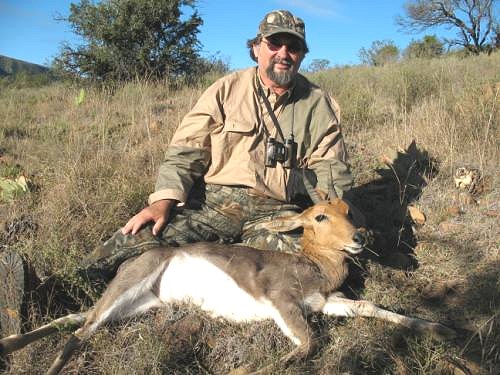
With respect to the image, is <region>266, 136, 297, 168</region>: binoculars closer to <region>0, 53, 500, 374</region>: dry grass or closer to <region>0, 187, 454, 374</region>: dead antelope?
<region>0, 187, 454, 374</region>: dead antelope

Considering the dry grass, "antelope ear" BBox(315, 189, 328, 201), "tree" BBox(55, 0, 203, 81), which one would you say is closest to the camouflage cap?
"antelope ear" BBox(315, 189, 328, 201)

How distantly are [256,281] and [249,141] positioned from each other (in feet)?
4.50

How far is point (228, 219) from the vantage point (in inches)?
170

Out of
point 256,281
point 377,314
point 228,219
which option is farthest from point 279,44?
point 377,314

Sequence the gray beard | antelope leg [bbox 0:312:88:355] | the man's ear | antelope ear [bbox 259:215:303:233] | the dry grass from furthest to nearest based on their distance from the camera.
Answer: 1. the man's ear
2. the gray beard
3. antelope ear [bbox 259:215:303:233]
4. the dry grass
5. antelope leg [bbox 0:312:88:355]

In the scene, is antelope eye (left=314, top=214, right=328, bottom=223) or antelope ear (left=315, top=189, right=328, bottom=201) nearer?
antelope eye (left=314, top=214, right=328, bottom=223)

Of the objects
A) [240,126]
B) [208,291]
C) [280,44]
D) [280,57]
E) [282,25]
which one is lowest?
[208,291]

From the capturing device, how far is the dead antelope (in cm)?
328

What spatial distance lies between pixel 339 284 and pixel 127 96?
18.6 ft

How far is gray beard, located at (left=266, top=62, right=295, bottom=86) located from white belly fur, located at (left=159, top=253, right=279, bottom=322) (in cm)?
180

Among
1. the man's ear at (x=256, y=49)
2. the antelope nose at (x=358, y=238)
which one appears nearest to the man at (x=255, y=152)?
the man's ear at (x=256, y=49)

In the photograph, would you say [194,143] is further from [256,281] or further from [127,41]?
[127,41]

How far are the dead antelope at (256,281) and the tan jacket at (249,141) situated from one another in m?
0.64

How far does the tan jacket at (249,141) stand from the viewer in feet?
13.9
